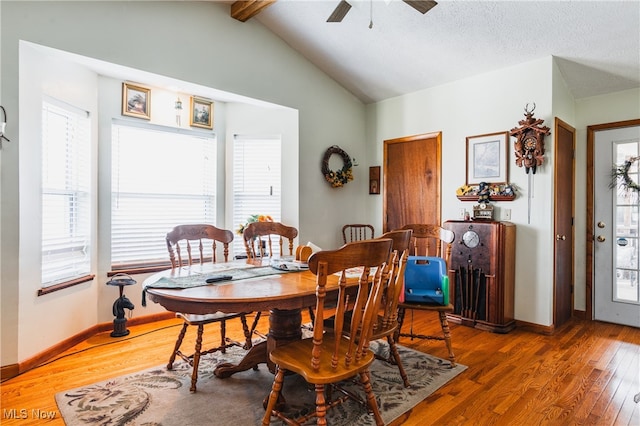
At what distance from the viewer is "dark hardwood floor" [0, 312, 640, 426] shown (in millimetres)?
2037

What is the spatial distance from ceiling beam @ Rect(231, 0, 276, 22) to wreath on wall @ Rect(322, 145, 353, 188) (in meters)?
1.66

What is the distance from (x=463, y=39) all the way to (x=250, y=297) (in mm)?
3033

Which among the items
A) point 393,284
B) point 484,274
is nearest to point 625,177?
point 484,274

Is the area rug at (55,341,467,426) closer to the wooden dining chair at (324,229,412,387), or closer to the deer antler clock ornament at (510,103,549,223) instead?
the wooden dining chair at (324,229,412,387)

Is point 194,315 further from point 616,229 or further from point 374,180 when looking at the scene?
point 616,229

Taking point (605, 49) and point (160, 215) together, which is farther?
point (160, 215)

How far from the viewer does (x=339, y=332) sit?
5.14ft

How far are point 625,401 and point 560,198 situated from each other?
75.8 inches

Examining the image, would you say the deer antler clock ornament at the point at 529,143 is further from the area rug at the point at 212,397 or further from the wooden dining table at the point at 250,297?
the wooden dining table at the point at 250,297

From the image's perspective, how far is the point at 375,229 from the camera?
481cm

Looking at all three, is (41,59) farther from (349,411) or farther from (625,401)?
(625,401)

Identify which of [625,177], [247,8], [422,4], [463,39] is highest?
[247,8]

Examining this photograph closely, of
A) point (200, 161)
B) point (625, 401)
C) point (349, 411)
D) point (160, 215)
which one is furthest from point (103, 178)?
point (625, 401)

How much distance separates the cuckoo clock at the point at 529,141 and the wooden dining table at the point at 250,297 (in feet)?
8.08
